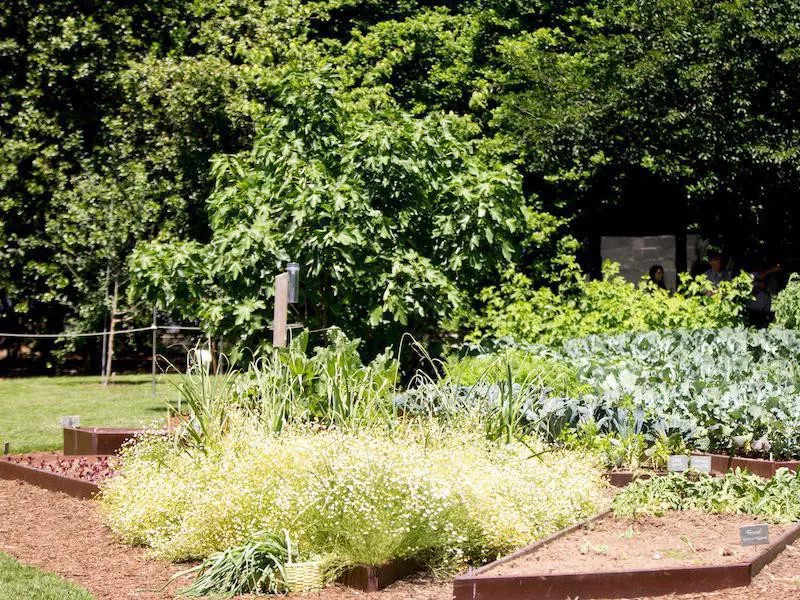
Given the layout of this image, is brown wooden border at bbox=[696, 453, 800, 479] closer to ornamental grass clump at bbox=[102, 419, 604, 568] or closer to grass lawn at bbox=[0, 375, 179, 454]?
ornamental grass clump at bbox=[102, 419, 604, 568]

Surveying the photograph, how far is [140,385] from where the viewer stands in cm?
1812

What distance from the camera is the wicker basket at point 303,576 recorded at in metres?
5.78

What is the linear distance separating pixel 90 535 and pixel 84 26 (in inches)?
567

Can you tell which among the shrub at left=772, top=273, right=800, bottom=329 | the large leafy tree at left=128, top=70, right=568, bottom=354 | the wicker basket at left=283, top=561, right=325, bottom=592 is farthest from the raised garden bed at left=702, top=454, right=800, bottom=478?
the shrub at left=772, top=273, right=800, bottom=329

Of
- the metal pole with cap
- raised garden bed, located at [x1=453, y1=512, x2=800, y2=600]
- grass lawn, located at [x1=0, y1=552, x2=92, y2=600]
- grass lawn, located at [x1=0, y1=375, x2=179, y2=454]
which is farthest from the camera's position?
grass lawn, located at [x1=0, y1=375, x2=179, y2=454]

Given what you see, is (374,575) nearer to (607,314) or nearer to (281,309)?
(281,309)

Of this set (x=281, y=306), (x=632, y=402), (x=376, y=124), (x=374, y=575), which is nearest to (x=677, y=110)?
(x=376, y=124)

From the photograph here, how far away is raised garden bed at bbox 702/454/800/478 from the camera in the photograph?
8.05m

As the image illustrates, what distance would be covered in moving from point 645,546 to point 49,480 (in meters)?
4.79

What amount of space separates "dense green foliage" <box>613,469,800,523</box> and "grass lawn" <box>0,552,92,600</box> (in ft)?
10.3

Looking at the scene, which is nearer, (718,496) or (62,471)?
(718,496)

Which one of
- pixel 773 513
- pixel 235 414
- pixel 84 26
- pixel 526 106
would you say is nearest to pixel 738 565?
pixel 773 513

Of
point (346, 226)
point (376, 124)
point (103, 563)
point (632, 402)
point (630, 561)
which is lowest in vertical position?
point (103, 563)

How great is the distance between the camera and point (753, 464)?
8.17m
